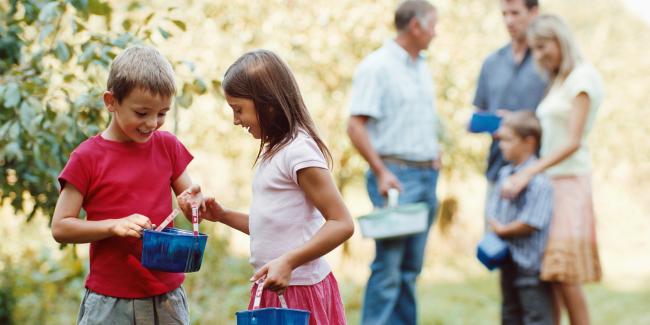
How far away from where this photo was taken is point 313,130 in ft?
5.47

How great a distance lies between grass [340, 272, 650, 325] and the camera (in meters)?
3.82

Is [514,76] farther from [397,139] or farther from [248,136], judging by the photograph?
[248,136]

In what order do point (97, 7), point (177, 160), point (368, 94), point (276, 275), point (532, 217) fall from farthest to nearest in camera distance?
1. point (368, 94)
2. point (532, 217)
3. point (97, 7)
4. point (177, 160)
5. point (276, 275)

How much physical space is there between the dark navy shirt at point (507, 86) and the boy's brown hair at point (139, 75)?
2.20m

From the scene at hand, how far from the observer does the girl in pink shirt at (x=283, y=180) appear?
1568 millimetres

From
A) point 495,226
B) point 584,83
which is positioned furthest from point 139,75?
point 584,83

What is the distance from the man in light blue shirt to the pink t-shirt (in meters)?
1.25

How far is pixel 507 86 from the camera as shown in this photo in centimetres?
323

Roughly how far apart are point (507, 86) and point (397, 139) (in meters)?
0.82

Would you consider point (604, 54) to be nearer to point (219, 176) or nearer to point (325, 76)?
point (325, 76)

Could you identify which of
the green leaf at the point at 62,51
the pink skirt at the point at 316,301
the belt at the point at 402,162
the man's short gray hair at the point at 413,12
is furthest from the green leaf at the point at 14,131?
the man's short gray hair at the point at 413,12

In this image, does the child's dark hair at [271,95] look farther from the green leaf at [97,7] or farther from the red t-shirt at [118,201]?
the green leaf at [97,7]

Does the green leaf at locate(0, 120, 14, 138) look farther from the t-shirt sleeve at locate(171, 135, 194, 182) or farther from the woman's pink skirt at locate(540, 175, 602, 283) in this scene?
the woman's pink skirt at locate(540, 175, 602, 283)

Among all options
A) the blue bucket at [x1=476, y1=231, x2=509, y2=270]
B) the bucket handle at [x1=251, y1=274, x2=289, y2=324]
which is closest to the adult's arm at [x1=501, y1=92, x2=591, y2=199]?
the blue bucket at [x1=476, y1=231, x2=509, y2=270]
